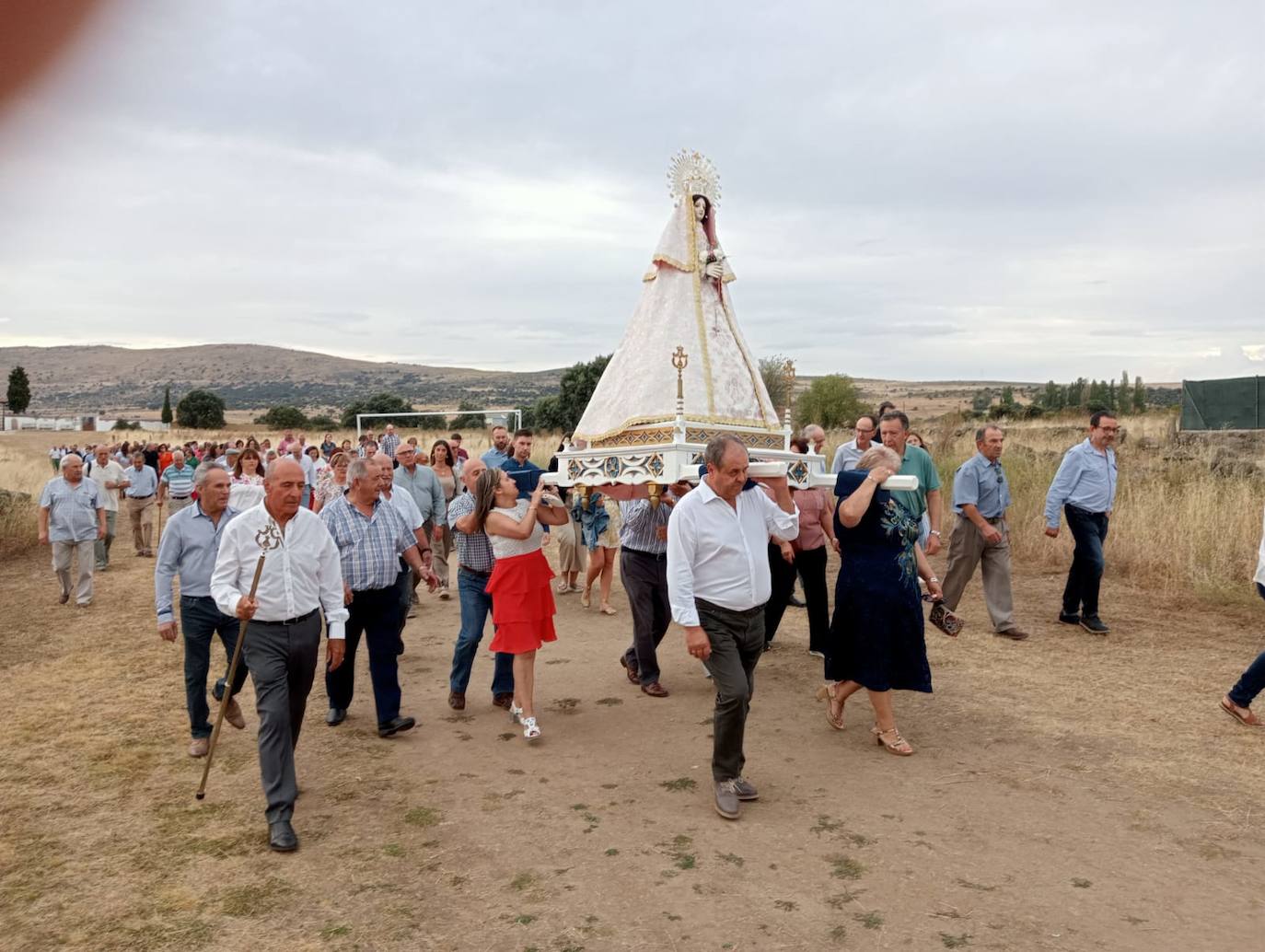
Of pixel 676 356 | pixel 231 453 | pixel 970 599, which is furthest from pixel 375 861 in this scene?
pixel 231 453

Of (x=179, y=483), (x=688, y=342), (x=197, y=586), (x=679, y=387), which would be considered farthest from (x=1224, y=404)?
(x=197, y=586)

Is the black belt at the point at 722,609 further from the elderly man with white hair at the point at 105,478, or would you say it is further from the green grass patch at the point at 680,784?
the elderly man with white hair at the point at 105,478

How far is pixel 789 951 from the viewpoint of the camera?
3.68m

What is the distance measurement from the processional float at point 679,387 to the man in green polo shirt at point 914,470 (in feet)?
1.75

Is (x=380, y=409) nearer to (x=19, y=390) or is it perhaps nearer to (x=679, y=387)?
(x=19, y=390)

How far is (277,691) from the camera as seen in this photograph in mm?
4855

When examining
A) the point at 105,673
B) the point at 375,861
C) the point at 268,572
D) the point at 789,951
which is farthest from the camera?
the point at 105,673

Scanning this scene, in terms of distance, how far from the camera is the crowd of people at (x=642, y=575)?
16.3ft

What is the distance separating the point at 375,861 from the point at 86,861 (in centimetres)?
145

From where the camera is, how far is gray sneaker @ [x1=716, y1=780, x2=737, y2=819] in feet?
16.3

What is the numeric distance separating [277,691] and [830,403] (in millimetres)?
39054

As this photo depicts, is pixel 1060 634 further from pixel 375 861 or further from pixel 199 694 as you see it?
pixel 199 694

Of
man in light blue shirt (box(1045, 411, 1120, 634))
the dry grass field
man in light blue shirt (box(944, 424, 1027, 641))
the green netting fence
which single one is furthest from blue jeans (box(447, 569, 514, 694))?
the green netting fence

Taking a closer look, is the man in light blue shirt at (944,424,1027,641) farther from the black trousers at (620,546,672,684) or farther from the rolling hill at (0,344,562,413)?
the rolling hill at (0,344,562,413)
